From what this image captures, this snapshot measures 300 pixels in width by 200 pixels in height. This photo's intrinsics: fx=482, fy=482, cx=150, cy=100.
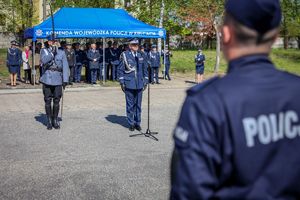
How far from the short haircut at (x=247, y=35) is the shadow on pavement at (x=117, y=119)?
349 inches

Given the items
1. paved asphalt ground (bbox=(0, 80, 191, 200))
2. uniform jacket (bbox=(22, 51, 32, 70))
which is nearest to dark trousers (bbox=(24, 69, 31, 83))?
uniform jacket (bbox=(22, 51, 32, 70))

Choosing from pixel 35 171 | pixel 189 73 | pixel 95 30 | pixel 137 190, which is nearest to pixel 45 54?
pixel 35 171

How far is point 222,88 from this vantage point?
1.91 meters

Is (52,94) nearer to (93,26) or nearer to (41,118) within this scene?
(41,118)

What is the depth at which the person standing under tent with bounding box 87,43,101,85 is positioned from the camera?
2123 centimetres

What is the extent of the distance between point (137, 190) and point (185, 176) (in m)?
4.25

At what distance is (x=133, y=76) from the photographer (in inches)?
395

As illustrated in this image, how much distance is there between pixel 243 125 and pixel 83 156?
6.23 meters

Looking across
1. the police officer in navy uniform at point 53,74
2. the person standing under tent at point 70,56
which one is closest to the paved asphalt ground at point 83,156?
the police officer in navy uniform at point 53,74

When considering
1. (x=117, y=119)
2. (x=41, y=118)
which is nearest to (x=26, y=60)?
(x=41, y=118)

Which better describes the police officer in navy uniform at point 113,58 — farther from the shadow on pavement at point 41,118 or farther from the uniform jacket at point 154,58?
the shadow on pavement at point 41,118

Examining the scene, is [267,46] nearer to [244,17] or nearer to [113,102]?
[244,17]

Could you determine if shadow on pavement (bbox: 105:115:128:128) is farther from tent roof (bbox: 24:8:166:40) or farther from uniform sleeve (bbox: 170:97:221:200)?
uniform sleeve (bbox: 170:97:221:200)

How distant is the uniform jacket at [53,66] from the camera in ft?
33.1
